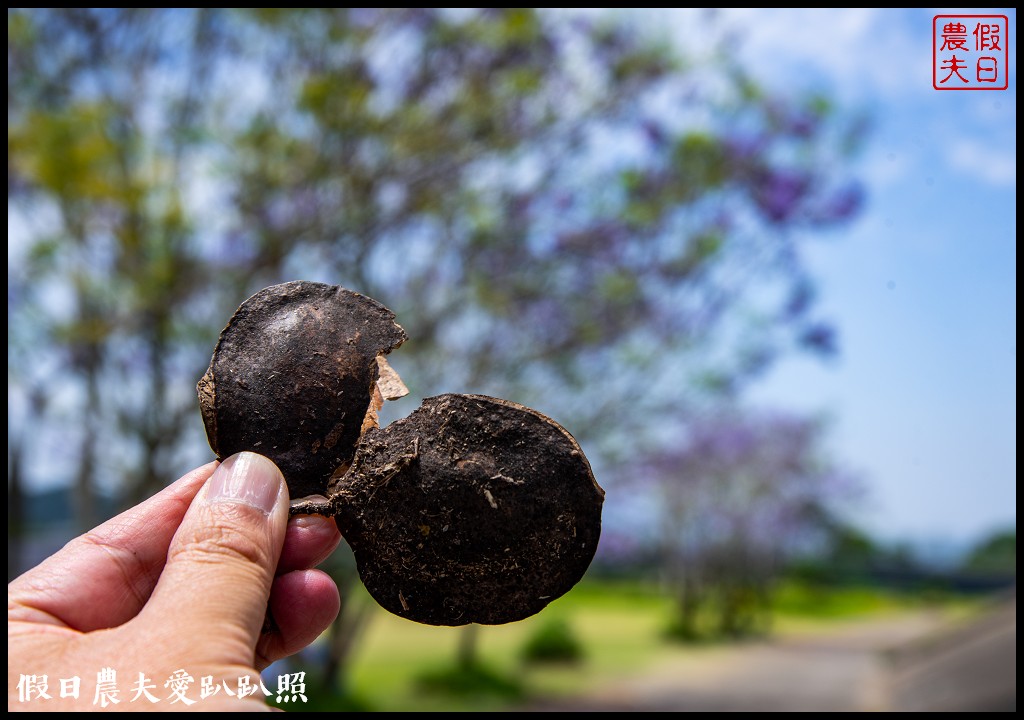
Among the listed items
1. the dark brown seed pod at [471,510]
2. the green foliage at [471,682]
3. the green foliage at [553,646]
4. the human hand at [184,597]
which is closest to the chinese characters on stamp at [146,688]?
the human hand at [184,597]

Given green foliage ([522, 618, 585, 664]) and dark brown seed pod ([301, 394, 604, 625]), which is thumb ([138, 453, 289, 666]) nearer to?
A: dark brown seed pod ([301, 394, 604, 625])

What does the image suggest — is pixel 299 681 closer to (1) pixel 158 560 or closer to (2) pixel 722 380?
(1) pixel 158 560

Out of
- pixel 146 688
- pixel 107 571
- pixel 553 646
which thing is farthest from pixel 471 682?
pixel 146 688

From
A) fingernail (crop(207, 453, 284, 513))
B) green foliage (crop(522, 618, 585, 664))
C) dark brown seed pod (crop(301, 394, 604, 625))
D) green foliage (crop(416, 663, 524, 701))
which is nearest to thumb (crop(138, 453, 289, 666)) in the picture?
fingernail (crop(207, 453, 284, 513))

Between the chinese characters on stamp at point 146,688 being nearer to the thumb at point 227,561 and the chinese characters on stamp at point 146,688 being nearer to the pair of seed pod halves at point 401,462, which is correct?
the thumb at point 227,561

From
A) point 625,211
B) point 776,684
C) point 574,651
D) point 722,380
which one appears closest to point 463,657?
point 574,651

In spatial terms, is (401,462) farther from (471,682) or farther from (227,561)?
(471,682)
